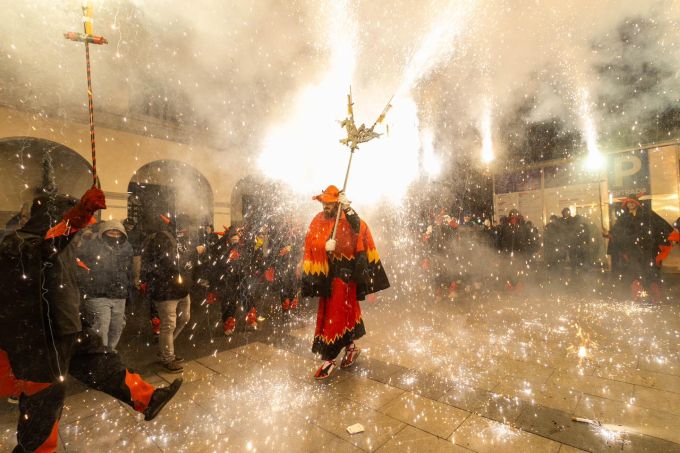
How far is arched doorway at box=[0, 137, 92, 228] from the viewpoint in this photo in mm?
8758

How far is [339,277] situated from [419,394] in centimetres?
139

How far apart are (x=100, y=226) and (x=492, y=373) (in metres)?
4.61

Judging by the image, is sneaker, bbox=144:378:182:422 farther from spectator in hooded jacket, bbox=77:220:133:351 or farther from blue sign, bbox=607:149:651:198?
blue sign, bbox=607:149:651:198

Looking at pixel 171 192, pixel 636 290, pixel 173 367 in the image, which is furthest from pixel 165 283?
pixel 636 290

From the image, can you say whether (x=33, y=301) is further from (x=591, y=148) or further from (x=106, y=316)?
(x=591, y=148)

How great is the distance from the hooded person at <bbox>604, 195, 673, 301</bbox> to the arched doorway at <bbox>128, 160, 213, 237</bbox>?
11.0 meters

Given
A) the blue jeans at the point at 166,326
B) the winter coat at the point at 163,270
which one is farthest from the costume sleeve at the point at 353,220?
the blue jeans at the point at 166,326

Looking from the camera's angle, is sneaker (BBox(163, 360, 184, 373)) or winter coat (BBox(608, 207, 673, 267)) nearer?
sneaker (BBox(163, 360, 184, 373))

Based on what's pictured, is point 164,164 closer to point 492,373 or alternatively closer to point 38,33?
point 38,33

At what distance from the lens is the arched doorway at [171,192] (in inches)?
412

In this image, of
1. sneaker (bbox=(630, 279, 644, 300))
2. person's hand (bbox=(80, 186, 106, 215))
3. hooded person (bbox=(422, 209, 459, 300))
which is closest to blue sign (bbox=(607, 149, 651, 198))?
sneaker (bbox=(630, 279, 644, 300))

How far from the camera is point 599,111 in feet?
36.2

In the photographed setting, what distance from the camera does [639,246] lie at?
7250 mm

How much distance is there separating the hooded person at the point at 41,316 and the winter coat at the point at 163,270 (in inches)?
61.5
